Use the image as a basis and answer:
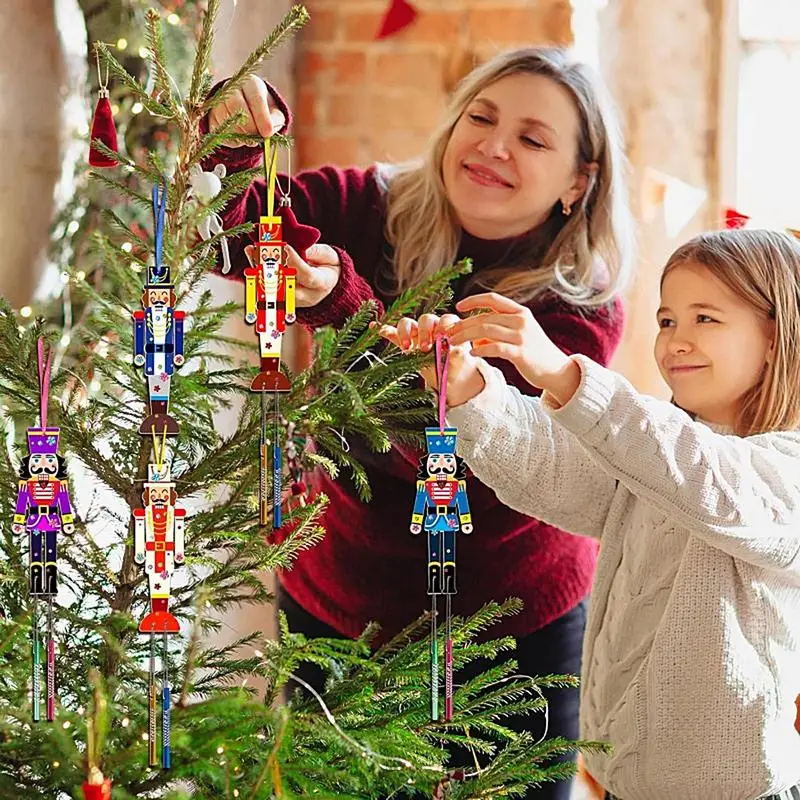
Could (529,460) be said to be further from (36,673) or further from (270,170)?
(36,673)

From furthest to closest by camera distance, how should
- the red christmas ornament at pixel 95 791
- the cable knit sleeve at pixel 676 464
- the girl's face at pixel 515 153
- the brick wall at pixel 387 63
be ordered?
the brick wall at pixel 387 63, the girl's face at pixel 515 153, the cable knit sleeve at pixel 676 464, the red christmas ornament at pixel 95 791

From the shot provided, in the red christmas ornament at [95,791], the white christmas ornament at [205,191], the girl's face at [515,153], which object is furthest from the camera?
the girl's face at [515,153]

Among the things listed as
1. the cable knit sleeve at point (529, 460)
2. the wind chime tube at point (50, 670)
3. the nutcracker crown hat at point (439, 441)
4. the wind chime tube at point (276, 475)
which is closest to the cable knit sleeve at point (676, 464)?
the cable knit sleeve at point (529, 460)

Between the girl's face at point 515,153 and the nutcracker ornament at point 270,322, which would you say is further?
the girl's face at point 515,153

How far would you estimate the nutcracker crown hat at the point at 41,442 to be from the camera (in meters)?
0.92

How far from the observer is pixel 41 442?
92 centimetres

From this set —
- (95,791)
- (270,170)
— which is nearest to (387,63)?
(270,170)

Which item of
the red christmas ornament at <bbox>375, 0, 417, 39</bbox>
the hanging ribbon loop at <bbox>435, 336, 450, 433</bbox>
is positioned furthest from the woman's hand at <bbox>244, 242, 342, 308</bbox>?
the red christmas ornament at <bbox>375, 0, 417, 39</bbox>

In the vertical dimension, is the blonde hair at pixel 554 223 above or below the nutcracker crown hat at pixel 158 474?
above

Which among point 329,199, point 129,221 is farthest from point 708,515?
point 129,221

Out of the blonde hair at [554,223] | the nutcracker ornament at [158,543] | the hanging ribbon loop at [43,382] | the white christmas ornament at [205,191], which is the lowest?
the nutcracker ornament at [158,543]

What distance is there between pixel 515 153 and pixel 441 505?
887mm

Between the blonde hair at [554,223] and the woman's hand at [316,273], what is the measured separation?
455mm

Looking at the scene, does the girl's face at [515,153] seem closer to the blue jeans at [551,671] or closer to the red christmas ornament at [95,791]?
the blue jeans at [551,671]
